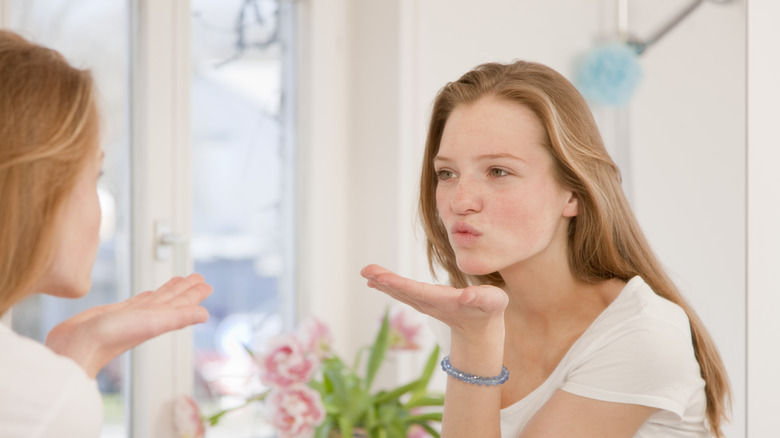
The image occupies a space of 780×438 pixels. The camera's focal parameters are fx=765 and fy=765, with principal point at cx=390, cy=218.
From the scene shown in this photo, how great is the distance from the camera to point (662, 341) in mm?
848

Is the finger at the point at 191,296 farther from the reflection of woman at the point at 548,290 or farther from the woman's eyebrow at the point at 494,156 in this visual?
the woman's eyebrow at the point at 494,156

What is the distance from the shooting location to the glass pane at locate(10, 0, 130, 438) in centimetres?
155

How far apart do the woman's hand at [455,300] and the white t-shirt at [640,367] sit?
0.13 metres

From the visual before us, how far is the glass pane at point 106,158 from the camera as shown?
1549 mm

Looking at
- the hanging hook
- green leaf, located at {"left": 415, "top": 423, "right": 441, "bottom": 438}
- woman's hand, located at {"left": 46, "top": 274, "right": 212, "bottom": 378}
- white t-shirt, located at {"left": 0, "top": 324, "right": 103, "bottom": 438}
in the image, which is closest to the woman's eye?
woman's hand, located at {"left": 46, "top": 274, "right": 212, "bottom": 378}

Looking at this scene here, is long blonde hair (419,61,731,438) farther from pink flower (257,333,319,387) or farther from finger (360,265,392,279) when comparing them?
pink flower (257,333,319,387)

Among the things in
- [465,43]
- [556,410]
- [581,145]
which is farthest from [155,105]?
[556,410]

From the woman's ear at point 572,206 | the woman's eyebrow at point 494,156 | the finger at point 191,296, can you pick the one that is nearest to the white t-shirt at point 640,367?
the woman's ear at point 572,206

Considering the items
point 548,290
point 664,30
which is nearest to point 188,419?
point 548,290

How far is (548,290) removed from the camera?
1.00 meters

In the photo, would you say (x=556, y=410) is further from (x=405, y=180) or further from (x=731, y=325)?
(x=405, y=180)

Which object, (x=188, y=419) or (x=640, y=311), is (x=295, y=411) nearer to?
(x=188, y=419)

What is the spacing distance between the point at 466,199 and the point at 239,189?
1110 millimetres

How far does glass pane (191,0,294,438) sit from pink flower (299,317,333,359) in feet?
0.82
